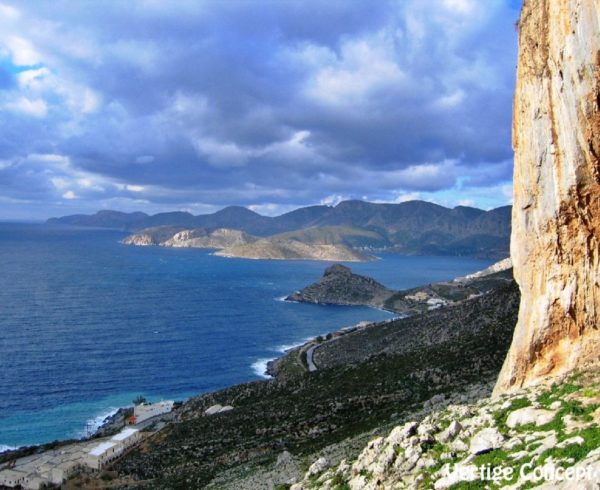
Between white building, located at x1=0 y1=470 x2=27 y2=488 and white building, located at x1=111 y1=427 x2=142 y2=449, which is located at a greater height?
white building, located at x1=111 y1=427 x2=142 y2=449

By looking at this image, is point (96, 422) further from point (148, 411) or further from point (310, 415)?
point (310, 415)

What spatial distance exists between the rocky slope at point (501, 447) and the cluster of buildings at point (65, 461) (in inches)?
1557

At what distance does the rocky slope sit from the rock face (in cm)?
207

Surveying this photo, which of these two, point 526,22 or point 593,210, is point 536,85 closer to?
point 526,22

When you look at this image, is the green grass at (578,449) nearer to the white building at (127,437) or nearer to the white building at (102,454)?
the white building at (102,454)

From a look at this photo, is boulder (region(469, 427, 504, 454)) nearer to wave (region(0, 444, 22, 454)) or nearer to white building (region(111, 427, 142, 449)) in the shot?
white building (region(111, 427, 142, 449))

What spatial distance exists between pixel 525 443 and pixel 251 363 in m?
96.7

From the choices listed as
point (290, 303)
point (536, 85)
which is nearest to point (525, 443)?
point (536, 85)

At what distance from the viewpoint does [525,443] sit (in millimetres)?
15383

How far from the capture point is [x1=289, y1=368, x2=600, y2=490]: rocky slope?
43.4 feet

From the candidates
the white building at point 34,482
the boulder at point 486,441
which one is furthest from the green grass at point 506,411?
the white building at point 34,482

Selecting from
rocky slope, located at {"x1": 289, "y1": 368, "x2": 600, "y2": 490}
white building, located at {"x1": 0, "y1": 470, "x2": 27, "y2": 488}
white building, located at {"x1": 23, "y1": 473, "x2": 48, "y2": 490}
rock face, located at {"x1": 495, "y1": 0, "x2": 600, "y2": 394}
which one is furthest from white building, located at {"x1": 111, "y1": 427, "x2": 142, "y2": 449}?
rock face, located at {"x1": 495, "y1": 0, "x2": 600, "y2": 394}

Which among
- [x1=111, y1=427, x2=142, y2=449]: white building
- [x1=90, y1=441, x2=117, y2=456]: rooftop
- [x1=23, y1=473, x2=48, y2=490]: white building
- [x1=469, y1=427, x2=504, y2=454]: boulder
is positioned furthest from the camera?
[x1=111, y1=427, x2=142, y2=449]: white building

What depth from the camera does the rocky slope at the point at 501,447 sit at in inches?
521
